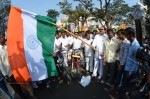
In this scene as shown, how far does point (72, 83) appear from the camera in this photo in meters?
11.8

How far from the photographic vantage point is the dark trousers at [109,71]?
36.9 ft

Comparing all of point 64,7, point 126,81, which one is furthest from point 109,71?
point 64,7

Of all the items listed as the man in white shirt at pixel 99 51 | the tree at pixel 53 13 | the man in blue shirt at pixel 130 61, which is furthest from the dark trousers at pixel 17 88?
the tree at pixel 53 13

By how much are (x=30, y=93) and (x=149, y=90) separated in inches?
168

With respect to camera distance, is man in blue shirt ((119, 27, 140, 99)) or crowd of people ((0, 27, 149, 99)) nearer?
man in blue shirt ((119, 27, 140, 99))

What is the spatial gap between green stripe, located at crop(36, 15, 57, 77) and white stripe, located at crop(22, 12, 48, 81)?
11 centimetres

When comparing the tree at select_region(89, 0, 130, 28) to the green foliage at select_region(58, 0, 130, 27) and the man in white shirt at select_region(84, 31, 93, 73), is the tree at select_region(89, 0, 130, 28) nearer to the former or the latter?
the green foliage at select_region(58, 0, 130, 27)

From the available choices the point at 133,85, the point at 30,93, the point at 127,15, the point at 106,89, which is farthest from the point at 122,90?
the point at 127,15

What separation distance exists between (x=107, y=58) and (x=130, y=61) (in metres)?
2.87

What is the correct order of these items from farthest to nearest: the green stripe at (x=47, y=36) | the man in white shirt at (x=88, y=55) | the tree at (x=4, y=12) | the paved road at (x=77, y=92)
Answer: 1. the tree at (x=4, y=12)
2. the man in white shirt at (x=88, y=55)
3. the paved road at (x=77, y=92)
4. the green stripe at (x=47, y=36)

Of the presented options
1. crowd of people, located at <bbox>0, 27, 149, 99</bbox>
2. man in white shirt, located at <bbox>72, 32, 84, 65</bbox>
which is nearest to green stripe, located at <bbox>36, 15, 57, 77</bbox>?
crowd of people, located at <bbox>0, 27, 149, 99</bbox>

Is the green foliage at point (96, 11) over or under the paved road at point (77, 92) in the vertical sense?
over

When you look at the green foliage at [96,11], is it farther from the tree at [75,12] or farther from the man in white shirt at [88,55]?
the man in white shirt at [88,55]

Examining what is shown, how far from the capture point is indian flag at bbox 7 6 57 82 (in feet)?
29.0
